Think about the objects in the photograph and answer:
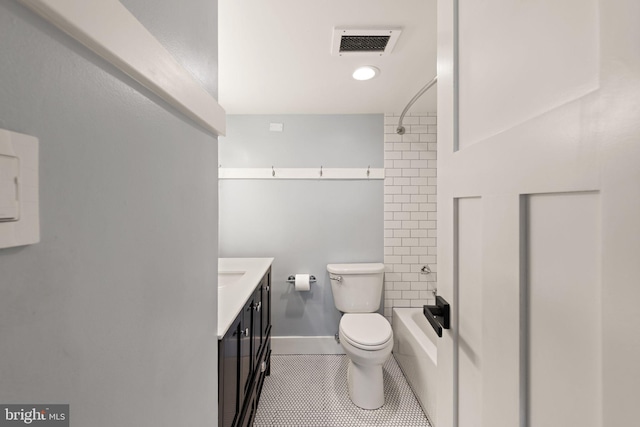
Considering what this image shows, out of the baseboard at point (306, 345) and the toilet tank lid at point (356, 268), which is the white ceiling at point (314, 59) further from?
the baseboard at point (306, 345)

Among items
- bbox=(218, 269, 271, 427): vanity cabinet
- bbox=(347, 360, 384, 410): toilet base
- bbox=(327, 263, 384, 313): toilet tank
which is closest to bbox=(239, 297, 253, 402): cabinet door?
bbox=(218, 269, 271, 427): vanity cabinet

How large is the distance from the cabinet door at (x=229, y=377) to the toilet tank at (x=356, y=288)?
1188mm

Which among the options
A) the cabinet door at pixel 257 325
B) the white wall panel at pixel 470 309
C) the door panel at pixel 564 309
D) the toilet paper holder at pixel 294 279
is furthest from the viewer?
the toilet paper holder at pixel 294 279

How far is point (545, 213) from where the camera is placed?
0.42 m

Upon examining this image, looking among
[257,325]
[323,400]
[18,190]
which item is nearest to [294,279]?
[257,325]

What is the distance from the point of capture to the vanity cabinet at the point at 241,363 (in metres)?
0.94

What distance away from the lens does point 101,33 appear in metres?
0.33

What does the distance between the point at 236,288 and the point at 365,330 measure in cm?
96

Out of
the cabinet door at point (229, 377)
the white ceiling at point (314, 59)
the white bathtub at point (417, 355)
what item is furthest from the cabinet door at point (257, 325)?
the white ceiling at point (314, 59)

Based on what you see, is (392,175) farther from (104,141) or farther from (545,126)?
(104,141)

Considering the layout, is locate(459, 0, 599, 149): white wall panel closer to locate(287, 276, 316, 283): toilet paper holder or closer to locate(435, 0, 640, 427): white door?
locate(435, 0, 640, 427): white door


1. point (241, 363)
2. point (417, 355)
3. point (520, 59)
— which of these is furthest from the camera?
point (417, 355)

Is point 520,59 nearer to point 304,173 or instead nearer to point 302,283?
point 304,173

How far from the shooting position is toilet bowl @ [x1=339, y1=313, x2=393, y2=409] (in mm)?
1618
